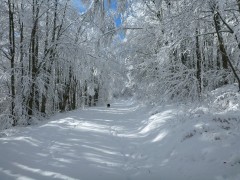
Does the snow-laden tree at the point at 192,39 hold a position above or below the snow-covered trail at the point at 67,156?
above

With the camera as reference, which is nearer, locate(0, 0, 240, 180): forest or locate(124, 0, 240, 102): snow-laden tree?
locate(0, 0, 240, 180): forest

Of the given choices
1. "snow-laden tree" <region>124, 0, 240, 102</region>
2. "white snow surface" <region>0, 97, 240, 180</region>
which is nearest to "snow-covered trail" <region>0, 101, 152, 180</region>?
"white snow surface" <region>0, 97, 240, 180</region>

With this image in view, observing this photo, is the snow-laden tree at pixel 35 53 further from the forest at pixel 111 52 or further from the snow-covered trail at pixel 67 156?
the snow-covered trail at pixel 67 156

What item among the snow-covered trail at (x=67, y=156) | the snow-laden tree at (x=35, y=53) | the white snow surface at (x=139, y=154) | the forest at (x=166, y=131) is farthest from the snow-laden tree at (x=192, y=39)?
the snow-laden tree at (x=35, y=53)

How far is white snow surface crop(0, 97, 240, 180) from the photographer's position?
496cm

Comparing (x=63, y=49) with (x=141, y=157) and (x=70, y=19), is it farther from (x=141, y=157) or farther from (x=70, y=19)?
(x=141, y=157)

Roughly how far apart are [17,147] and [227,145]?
20.1ft

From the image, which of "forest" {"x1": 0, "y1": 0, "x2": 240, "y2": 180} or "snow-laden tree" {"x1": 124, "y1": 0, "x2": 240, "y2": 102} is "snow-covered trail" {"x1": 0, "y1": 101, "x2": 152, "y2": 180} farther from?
"snow-laden tree" {"x1": 124, "y1": 0, "x2": 240, "y2": 102}

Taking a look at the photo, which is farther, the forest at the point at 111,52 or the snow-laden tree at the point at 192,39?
the forest at the point at 111,52

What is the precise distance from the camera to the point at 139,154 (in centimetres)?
697

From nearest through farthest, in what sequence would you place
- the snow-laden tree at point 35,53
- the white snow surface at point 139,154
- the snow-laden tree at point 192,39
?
1. the white snow surface at point 139,154
2. the snow-laden tree at point 192,39
3. the snow-laden tree at point 35,53

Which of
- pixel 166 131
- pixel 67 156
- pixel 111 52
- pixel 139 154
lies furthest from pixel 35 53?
pixel 139 154

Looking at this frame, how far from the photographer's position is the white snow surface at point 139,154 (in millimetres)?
4965

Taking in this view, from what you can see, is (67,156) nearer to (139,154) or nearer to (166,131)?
(139,154)
